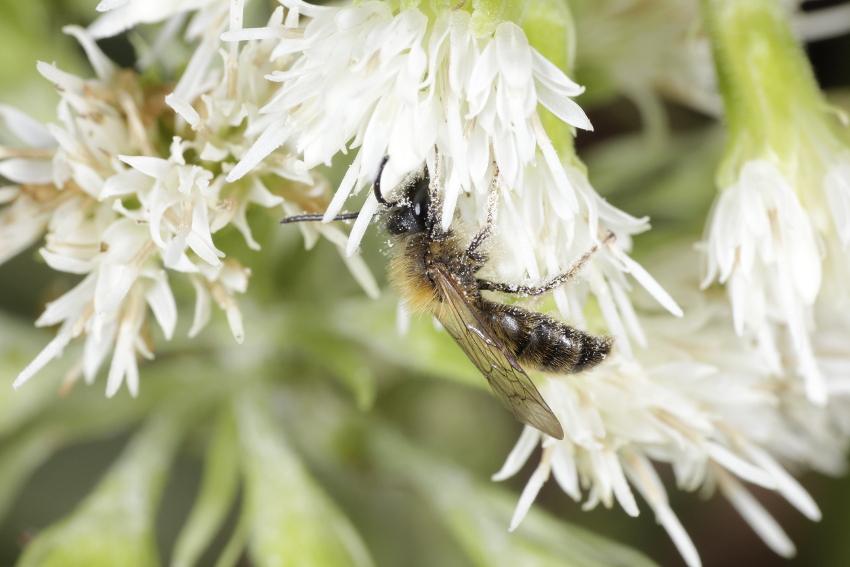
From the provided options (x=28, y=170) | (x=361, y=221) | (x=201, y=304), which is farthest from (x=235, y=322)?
(x=28, y=170)

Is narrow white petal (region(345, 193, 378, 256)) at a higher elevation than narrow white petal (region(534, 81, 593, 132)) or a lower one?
lower

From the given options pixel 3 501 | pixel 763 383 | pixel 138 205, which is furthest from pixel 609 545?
pixel 3 501

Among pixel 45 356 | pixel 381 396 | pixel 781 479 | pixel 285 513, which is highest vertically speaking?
pixel 45 356

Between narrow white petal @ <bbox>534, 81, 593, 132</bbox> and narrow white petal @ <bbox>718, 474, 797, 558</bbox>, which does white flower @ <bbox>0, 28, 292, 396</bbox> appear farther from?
narrow white petal @ <bbox>718, 474, 797, 558</bbox>

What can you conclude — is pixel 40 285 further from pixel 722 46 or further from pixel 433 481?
pixel 722 46

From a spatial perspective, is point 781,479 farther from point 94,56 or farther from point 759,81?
point 94,56

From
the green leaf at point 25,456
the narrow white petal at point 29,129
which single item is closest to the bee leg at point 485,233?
the narrow white petal at point 29,129

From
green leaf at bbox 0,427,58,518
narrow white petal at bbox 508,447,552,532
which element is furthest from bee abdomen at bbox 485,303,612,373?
green leaf at bbox 0,427,58,518
